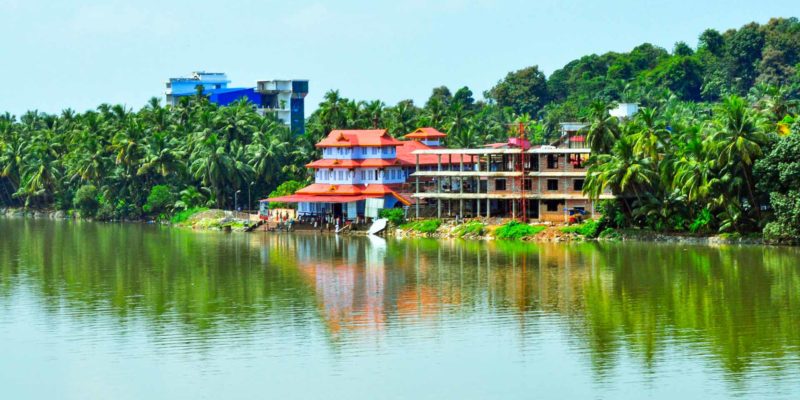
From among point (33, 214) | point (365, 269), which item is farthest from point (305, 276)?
point (33, 214)

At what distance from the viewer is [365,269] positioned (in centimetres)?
6028

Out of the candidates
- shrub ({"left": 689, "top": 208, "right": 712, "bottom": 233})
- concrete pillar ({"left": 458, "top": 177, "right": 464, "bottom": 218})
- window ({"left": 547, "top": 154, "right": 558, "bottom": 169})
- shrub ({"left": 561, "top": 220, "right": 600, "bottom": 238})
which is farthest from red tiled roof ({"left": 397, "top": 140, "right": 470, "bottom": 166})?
shrub ({"left": 689, "top": 208, "right": 712, "bottom": 233})

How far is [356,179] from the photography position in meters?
85.5

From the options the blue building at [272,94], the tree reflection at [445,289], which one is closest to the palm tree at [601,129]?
the tree reflection at [445,289]

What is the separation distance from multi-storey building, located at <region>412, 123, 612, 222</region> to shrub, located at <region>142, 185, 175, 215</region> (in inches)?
898

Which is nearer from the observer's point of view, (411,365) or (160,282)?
(411,365)

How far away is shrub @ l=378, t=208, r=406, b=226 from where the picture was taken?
81.6 meters

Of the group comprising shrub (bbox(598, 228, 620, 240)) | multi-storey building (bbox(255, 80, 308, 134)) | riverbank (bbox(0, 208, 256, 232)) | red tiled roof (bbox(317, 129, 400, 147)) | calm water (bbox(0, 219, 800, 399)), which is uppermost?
multi-storey building (bbox(255, 80, 308, 134))

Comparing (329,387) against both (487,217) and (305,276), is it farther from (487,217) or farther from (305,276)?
(487,217)

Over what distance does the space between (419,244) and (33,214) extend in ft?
164

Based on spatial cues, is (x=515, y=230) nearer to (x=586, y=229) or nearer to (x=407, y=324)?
(x=586, y=229)

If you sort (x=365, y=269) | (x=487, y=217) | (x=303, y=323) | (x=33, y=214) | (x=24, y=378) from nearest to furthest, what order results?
(x=24, y=378) → (x=303, y=323) → (x=365, y=269) → (x=487, y=217) → (x=33, y=214)

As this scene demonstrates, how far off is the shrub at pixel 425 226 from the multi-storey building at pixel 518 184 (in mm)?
1952

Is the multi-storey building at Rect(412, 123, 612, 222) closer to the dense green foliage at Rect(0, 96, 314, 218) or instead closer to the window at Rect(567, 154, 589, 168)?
the window at Rect(567, 154, 589, 168)
